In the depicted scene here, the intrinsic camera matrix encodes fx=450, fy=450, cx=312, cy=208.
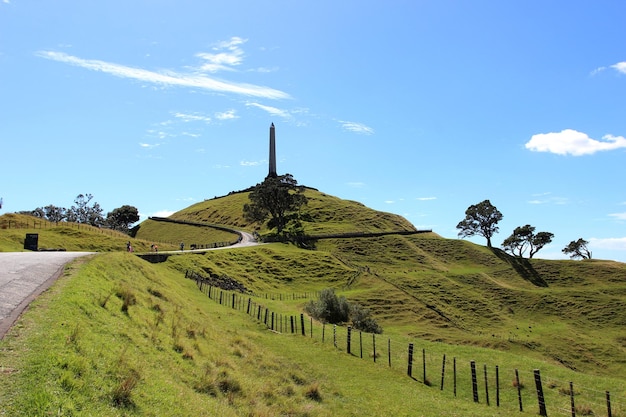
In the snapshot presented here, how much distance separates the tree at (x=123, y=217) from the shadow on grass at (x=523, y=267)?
13058 centimetres

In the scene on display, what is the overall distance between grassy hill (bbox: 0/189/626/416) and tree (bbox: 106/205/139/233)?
10556 cm

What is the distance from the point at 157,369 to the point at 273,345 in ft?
50.4

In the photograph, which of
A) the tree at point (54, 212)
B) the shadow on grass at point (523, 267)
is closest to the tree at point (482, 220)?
the shadow on grass at point (523, 267)

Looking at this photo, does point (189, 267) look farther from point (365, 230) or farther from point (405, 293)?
point (365, 230)

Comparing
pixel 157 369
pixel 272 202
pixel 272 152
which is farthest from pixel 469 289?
pixel 272 152

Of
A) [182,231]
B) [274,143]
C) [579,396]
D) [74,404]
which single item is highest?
[274,143]

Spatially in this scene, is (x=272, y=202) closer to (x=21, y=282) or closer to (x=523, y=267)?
(x=523, y=267)

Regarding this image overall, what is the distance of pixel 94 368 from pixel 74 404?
235 cm

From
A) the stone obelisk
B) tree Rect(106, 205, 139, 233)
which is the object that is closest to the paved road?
the stone obelisk

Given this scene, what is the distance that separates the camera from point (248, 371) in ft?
67.3

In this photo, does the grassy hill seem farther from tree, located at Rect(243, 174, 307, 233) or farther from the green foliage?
tree, located at Rect(243, 174, 307, 233)

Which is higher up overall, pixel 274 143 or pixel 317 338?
pixel 274 143

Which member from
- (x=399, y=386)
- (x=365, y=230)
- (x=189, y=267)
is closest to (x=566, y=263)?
(x=365, y=230)

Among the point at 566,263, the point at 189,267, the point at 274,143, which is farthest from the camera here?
the point at 274,143
